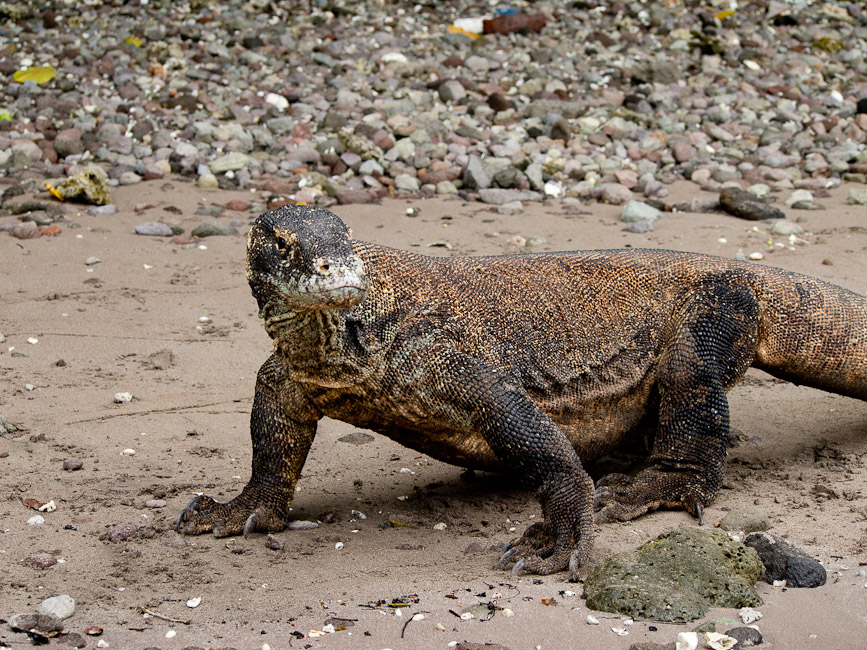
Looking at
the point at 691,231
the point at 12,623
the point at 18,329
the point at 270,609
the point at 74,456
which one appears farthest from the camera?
the point at 691,231

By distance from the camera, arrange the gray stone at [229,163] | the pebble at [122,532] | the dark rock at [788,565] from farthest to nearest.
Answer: the gray stone at [229,163] → the pebble at [122,532] → the dark rock at [788,565]

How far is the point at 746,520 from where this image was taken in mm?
3943

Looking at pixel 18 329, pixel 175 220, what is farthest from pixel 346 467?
pixel 175 220

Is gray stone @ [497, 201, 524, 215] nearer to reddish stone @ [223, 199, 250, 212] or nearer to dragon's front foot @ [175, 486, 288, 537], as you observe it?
reddish stone @ [223, 199, 250, 212]

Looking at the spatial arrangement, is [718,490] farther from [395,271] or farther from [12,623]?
[12,623]

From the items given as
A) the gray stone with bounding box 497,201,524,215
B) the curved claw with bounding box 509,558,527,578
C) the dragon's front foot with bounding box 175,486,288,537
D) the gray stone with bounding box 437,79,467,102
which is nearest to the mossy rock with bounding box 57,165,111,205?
the gray stone with bounding box 497,201,524,215

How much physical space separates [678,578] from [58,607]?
6.18 feet

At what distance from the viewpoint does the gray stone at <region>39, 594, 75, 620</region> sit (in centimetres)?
314

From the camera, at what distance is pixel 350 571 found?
A: 12.0ft

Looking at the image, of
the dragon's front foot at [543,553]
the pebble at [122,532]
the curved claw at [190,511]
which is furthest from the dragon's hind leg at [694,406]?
the pebble at [122,532]

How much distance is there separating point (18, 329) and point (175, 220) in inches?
84.7

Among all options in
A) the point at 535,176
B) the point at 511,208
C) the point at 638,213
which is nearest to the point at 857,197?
the point at 638,213

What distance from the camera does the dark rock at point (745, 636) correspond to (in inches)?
114

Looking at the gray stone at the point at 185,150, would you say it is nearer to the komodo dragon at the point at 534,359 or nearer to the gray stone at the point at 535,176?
the gray stone at the point at 535,176
